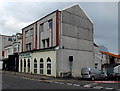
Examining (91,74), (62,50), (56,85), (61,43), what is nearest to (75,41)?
(61,43)

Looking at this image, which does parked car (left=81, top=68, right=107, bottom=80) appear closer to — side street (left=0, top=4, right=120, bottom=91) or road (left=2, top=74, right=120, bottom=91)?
side street (left=0, top=4, right=120, bottom=91)

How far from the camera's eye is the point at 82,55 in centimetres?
2595

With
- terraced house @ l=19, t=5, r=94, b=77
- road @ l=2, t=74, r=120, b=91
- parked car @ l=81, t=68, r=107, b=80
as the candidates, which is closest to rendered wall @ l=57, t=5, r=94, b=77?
terraced house @ l=19, t=5, r=94, b=77

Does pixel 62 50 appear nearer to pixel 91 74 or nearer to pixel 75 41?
pixel 75 41

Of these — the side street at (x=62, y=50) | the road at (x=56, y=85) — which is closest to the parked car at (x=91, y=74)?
the side street at (x=62, y=50)

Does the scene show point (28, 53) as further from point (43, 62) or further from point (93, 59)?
point (93, 59)

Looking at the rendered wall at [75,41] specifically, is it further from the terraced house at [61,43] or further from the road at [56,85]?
the road at [56,85]

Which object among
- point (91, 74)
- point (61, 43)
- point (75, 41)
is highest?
point (75, 41)

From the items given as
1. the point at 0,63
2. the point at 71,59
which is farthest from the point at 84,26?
the point at 0,63

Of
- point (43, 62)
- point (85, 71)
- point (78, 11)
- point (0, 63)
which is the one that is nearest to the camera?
point (85, 71)

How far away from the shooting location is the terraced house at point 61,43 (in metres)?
22.8

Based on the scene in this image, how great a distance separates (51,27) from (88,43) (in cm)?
765

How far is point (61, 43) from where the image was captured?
2297 cm

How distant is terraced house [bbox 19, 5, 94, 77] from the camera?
22.8m
